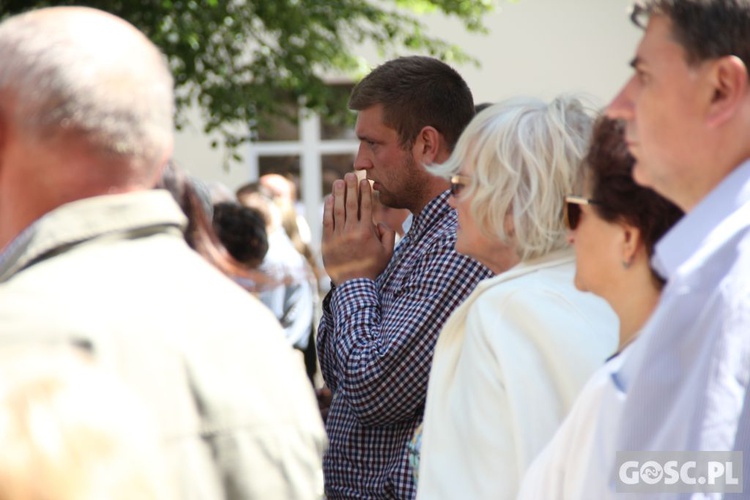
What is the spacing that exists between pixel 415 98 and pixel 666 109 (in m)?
1.85

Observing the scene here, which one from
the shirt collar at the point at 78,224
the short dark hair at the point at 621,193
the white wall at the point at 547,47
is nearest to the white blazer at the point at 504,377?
the short dark hair at the point at 621,193

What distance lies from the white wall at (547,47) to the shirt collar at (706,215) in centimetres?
1320

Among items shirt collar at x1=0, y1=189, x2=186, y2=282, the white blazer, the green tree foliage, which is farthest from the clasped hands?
the green tree foliage

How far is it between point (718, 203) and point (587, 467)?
52 centimetres

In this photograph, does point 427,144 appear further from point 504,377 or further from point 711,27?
point 711,27

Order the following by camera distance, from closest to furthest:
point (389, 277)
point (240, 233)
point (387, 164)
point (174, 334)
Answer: point (174, 334) < point (389, 277) < point (387, 164) < point (240, 233)

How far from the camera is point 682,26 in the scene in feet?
6.44

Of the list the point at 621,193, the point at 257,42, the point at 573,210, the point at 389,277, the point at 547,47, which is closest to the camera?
the point at 621,193

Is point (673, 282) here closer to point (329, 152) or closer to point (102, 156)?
point (102, 156)

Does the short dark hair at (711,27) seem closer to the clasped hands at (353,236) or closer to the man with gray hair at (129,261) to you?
the man with gray hair at (129,261)

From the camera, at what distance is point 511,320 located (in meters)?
2.64

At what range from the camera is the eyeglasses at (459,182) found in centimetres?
293

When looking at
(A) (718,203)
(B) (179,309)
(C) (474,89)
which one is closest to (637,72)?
(A) (718,203)

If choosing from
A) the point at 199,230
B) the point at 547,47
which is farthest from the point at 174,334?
the point at 547,47
